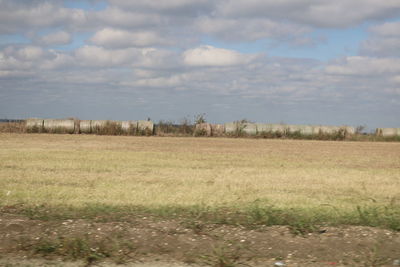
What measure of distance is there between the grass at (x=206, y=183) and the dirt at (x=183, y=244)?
361 millimetres

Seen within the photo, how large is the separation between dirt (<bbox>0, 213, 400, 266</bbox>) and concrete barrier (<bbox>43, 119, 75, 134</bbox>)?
1686cm

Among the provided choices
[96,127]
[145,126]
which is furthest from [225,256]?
[96,127]

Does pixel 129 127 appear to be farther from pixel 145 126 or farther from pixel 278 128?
pixel 278 128

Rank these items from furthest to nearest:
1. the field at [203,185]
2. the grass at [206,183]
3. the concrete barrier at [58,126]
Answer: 1. the concrete barrier at [58,126]
2. the grass at [206,183]
3. the field at [203,185]

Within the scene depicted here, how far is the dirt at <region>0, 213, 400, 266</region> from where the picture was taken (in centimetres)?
500

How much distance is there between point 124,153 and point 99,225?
31.2 feet

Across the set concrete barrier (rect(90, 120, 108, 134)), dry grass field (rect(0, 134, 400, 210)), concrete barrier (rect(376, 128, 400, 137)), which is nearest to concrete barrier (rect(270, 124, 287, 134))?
dry grass field (rect(0, 134, 400, 210))

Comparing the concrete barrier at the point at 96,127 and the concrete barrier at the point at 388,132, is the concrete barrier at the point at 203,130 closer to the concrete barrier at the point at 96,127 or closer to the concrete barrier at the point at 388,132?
the concrete barrier at the point at 96,127

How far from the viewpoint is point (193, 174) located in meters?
11.0

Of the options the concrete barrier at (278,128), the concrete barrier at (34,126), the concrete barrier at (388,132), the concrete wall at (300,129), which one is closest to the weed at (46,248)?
the concrete barrier at (34,126)

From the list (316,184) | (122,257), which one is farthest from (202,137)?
(122,257)

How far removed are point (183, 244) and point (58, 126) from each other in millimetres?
18314

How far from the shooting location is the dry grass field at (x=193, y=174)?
812 centimetres

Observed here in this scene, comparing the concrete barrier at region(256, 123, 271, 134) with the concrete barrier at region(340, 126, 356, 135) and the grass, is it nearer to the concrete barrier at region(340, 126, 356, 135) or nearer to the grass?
the concrete barrier at region(340, 126, 356, 135)
